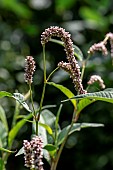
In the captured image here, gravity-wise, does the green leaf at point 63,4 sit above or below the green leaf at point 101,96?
above

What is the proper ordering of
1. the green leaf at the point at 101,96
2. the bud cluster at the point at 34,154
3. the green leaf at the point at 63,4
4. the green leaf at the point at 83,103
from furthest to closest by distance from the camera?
the green leaf at the point at 63,4 < the green leaf at the point at 83,103 < the green leaf at the point at 101,96 < the bud cluster at the point at 34,154

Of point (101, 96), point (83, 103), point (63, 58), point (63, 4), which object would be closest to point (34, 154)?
point (101, 96)

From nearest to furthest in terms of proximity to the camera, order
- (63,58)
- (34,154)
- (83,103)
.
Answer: (34,154) → (83,103) → (63,58)

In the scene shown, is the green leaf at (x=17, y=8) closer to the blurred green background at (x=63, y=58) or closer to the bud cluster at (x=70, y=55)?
the blurred green background at (x=63, y=58)

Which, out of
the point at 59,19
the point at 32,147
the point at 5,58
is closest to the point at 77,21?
the point at 59,19

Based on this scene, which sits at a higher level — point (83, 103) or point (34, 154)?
point (83, 103)

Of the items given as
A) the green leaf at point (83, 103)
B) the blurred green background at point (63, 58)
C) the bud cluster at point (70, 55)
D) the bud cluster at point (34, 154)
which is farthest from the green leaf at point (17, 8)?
the bud cluster at point (34, 154)

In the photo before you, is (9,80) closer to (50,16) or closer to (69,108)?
(69,108)

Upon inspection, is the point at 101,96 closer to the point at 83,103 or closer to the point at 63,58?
the point at 83,103
